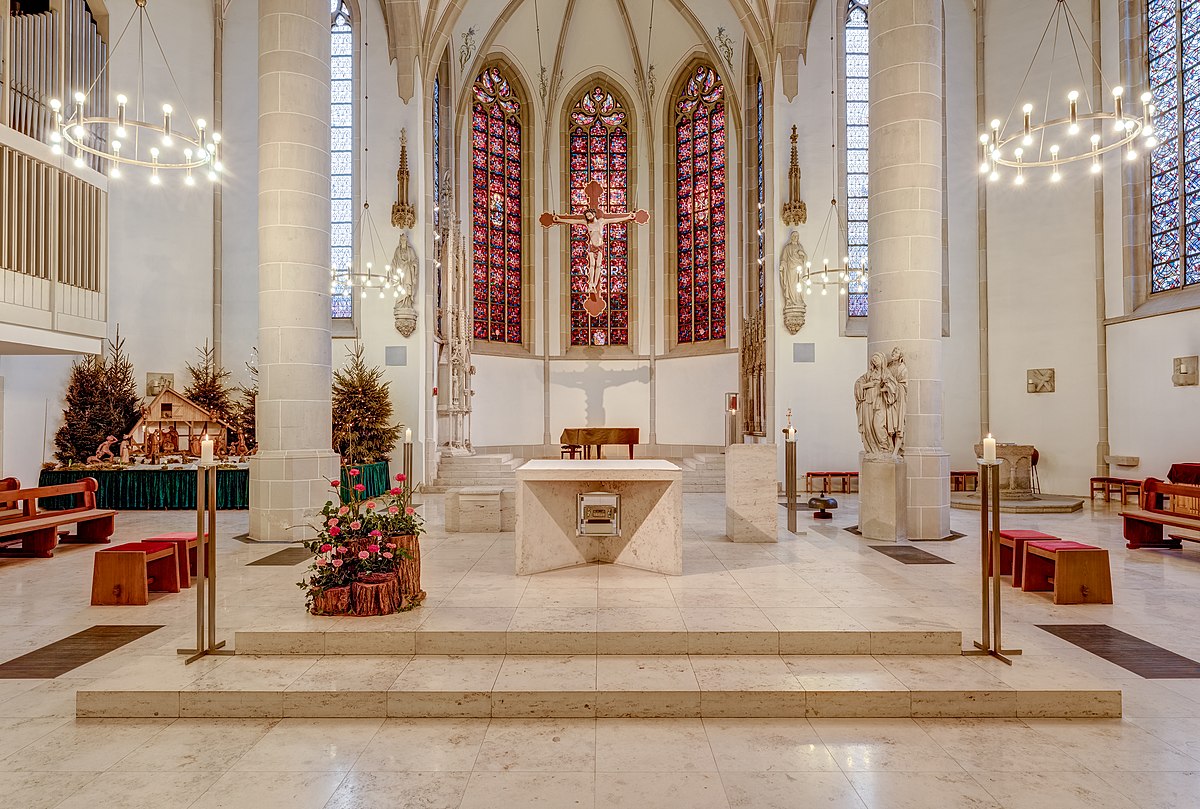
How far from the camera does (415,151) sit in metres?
15.1

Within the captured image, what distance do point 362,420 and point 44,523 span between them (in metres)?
6.32

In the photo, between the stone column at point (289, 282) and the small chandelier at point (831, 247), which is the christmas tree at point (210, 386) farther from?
the small chandelier at point (831, 247)

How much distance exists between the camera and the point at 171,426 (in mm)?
13031

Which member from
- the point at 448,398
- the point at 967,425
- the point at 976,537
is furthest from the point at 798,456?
the point at 448,398

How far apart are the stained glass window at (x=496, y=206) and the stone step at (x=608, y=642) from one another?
1480 centimetres

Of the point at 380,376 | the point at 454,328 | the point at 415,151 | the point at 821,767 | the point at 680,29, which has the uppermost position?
the point at 680,29

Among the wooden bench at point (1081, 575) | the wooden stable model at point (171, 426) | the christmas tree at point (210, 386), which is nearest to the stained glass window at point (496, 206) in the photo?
the christmas tree at point (210, 386)

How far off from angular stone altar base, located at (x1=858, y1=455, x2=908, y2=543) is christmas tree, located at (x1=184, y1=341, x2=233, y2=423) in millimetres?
11295

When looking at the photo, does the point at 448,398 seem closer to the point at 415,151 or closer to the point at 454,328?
the point at 454,328

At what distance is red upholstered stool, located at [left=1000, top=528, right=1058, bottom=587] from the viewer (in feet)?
21.6

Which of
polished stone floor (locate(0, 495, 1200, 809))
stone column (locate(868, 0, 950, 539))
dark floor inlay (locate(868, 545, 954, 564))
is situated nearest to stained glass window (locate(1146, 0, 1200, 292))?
stone column (locate(868, 0, 950, 539))

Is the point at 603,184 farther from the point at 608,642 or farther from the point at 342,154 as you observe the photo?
the point at 608,642

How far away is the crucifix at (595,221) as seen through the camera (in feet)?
32.1

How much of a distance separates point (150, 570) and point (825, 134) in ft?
47.6
